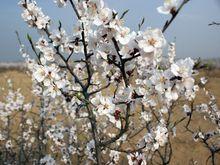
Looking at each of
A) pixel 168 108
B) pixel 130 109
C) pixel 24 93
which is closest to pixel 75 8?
pixel 130 109

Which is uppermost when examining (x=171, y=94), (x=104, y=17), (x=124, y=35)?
(x=104, y=17)

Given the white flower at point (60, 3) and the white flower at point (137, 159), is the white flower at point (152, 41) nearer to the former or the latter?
the white flower at point (137, 159)

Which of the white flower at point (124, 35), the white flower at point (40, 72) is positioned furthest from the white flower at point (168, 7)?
the white flower at point (40, 72)

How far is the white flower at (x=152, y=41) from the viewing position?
2180mm

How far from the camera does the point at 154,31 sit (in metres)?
2.19

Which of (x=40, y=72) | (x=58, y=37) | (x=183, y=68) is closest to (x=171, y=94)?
(x=183, y=68)

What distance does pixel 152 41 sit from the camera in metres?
2.19

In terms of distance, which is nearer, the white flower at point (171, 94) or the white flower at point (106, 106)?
the white flower at point (171, 94)

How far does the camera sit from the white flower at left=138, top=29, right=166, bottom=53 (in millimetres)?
2180

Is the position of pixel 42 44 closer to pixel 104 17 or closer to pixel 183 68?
pixel 104 17

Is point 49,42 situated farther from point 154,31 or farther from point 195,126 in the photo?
point 195,126

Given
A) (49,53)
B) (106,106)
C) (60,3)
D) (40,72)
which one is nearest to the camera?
(106,106)

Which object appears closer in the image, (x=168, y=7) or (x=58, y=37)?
(x=168, y=7)

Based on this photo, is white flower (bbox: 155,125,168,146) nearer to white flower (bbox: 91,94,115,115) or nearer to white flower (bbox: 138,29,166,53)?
white flower (bbox: 91,94,115,115)
